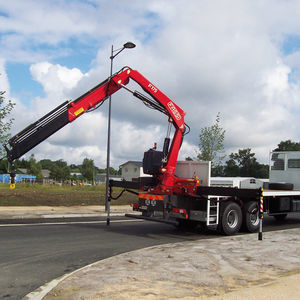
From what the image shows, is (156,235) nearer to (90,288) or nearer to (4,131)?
(90,288)

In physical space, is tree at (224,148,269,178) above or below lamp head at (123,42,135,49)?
below

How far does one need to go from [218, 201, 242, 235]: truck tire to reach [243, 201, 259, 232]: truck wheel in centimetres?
27

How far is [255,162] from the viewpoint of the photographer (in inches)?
2099

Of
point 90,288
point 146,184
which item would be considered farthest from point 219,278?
point 146,184

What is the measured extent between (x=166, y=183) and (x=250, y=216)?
3.16 meters

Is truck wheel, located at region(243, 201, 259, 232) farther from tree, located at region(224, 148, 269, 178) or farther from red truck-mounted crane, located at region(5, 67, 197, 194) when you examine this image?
tree, located at region(224, 148, 269, 178)

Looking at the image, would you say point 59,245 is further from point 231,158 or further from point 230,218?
point 231,158

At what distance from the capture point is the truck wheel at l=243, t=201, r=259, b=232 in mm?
12641

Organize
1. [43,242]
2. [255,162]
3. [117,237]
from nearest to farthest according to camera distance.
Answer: [43,242], [117,237], [255,162]

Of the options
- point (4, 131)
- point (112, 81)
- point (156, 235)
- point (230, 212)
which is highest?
point (112, 81)

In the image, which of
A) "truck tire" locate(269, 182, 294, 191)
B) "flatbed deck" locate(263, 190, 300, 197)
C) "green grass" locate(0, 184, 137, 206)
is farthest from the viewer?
"green grass" locate(0, 184, 137, 206)

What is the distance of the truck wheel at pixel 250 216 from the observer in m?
12.6

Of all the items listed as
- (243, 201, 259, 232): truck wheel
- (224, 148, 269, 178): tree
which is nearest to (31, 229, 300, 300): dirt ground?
(243, 201, 259, 232): truck wheel

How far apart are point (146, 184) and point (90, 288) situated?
726 cm
